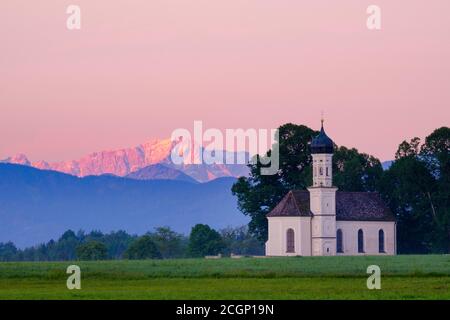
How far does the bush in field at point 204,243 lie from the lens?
15338 cm

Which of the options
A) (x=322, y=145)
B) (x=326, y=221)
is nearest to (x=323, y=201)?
(x=326, y=221)

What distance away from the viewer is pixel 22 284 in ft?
242

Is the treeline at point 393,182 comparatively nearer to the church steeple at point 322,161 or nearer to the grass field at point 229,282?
the church steeple at point 322,161

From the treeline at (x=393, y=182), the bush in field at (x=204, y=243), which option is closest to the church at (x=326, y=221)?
the treeline at (x=393, y=182)

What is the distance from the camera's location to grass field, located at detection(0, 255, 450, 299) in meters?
61.7

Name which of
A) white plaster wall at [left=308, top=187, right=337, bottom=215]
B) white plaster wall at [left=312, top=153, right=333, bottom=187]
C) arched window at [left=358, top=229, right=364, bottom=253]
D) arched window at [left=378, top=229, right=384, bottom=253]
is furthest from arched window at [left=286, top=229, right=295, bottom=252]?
arched window at [left=378, top=229, right=384, bottom=253]

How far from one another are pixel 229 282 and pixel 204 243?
8038 cm

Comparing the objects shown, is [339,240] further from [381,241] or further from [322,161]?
[322,161]

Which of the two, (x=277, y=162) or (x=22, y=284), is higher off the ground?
(x=277, y=162)

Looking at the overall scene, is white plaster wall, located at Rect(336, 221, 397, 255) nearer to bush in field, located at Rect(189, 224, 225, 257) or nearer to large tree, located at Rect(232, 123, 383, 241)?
large tree, located at Rect(232, 123, 383, 241)

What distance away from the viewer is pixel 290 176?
148625 millimetres

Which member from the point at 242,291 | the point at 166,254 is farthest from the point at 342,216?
the point at 242,291

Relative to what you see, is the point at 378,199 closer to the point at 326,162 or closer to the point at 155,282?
the point at 326,162
